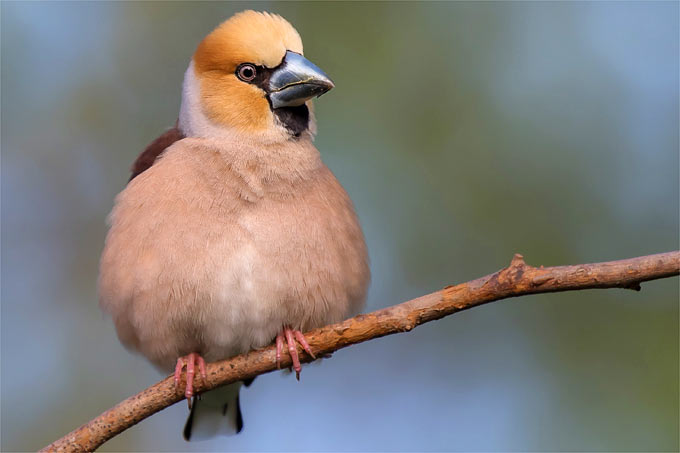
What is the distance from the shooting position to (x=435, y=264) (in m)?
7.52

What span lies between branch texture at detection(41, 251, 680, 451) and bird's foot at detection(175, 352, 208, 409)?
0.03m

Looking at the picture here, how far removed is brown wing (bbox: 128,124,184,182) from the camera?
16.9ft

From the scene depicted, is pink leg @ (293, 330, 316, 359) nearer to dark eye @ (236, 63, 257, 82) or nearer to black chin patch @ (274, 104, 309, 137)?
black chin patch @ (274, 104, 309, 137)

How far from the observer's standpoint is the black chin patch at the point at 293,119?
4.95 m

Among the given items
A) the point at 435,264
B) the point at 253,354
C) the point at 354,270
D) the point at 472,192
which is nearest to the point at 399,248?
the point at 435,264

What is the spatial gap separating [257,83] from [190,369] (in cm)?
168

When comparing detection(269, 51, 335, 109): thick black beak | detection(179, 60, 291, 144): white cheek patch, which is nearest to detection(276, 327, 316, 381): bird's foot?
detection(179, 60, 291, 144): white cheek patch

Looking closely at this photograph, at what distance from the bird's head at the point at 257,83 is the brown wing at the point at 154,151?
0.14 meters

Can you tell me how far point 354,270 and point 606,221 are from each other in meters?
3.32

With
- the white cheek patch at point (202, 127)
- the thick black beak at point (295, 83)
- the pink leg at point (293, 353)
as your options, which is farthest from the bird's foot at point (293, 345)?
the thick black beak at point (295, 83)

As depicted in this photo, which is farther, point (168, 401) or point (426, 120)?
point (426, 120)

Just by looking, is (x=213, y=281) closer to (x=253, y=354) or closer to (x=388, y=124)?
(x=253, y=354)

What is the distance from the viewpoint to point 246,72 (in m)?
5.00

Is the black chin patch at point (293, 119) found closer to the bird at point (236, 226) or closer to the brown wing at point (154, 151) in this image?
the bird at point (236, 226)
